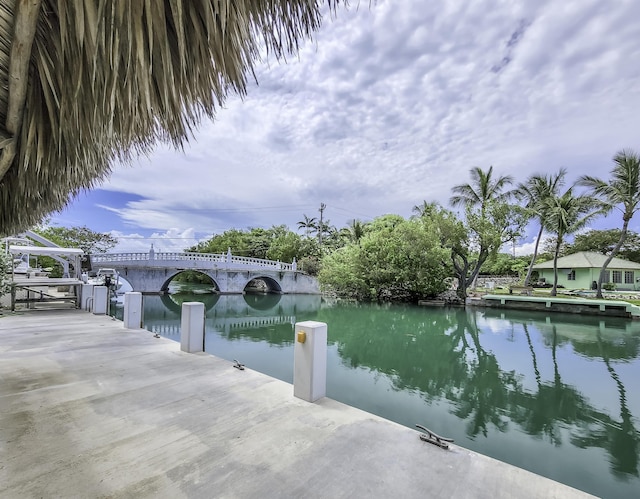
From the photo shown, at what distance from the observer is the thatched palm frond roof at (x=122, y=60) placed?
1271 millimetres

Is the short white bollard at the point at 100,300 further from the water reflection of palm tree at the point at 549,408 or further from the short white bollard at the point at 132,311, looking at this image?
the water reflection of palm tree at the point at 549,408

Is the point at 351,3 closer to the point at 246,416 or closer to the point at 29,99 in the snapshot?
the point at 29,99

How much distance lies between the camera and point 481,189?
69.9 ft

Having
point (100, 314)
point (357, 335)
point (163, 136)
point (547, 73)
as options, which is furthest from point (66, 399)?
point (547, 73)

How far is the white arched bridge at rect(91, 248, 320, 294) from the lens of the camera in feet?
77.3

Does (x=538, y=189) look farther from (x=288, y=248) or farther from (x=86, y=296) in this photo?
(x=86, y=296)

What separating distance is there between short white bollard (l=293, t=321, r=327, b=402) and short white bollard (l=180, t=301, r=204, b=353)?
2.28 m

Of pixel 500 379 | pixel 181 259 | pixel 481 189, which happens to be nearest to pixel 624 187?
pixel 481 189

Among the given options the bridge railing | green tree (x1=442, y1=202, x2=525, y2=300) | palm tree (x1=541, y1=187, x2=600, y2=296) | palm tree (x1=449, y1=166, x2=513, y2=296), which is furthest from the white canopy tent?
palm tree (x1=541, y1=187, x2=600, y2=296)

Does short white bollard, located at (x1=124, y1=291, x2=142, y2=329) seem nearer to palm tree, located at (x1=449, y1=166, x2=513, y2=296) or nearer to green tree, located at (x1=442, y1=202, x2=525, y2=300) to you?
green tree, located at (x1=442, y1=202, x2=525, y2=300)

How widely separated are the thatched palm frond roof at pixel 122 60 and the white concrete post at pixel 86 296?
30.4ft

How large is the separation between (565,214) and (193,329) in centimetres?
2230

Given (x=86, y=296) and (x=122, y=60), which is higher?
(x=122, y=60)

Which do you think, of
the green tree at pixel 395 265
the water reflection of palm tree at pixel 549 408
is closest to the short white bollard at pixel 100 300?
the water reflection of palm tree at pixel 549 408
